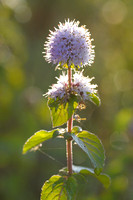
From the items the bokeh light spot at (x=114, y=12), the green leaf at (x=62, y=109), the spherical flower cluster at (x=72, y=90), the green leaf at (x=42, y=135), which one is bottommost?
the green leaf at (x=42, y=135)

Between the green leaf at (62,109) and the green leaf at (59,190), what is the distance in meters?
0.26

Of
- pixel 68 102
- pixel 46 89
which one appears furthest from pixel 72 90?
pixel 46 89

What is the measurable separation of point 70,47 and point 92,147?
0.44 metres

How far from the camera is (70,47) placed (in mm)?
1267

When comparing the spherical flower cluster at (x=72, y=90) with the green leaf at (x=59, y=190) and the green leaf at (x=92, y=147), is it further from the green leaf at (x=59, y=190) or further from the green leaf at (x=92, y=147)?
the green leaf at (x=59, y=190)

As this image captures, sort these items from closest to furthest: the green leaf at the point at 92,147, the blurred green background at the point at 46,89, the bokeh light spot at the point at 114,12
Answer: the green leaf at the point at 92,147 → the blurred green background at the point at 46,89 → the bokeh light spot at the point at 114,12

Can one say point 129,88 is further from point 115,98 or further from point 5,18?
point 5,18

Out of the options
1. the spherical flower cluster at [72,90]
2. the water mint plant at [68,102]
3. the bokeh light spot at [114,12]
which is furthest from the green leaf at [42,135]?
the bokeh light spot at [114,12]

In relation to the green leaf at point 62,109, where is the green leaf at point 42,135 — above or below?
below

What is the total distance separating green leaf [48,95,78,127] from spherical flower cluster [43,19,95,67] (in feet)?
0.53

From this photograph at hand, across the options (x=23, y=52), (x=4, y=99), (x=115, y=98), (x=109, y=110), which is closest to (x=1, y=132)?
(x=4, y=99)

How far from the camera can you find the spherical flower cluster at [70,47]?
1.26 metres

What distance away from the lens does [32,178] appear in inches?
131

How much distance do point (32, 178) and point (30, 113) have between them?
2.81 feet
